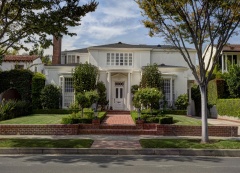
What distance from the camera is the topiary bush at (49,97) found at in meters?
25.0

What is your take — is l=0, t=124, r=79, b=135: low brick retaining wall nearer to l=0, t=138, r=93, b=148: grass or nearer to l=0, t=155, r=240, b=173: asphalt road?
l=0, t=138, r=93, b=148: grass

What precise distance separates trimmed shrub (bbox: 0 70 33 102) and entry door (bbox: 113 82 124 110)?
8.13m

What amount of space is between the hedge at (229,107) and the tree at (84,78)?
457 inches

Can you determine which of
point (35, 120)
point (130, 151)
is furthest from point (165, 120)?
point (35, 120)

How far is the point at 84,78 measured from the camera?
2484 centimetres

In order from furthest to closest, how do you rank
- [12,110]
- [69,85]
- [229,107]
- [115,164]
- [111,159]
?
[69,85] → [229,107] → [12,110] → [111,159] → [115,164]

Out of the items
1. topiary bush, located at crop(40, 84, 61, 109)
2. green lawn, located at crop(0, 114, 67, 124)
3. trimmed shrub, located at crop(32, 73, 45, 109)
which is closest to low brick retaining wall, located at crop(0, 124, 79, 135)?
green lawn, located at crop(0, 114, 67, 124)

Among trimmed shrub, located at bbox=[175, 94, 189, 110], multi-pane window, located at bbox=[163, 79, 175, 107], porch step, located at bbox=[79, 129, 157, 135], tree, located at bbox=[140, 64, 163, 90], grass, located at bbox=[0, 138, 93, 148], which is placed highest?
tree, located at bbox=[140, 64, 163, 90]

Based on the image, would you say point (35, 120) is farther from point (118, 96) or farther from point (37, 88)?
A: point (118, 96)

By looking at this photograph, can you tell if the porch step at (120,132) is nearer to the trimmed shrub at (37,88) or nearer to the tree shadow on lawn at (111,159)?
the tree shadow on lawn at (111,159)

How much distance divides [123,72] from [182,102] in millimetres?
6184

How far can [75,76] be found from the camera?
82.6 ft

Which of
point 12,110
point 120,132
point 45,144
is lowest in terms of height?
point 45,144

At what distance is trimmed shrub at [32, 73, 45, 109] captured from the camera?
84.2 feet
